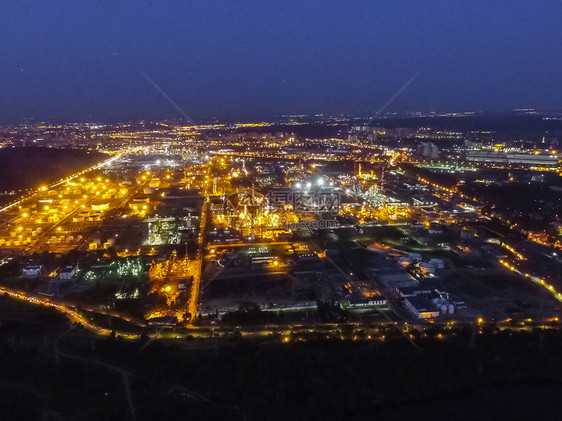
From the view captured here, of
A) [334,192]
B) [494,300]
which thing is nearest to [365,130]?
[334,192]

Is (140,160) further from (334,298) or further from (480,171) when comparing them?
(334,298)

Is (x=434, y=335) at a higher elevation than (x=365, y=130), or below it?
below

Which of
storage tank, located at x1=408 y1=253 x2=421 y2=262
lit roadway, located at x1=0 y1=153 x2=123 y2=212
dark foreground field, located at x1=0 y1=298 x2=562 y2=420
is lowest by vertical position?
dark foreground field, located at x1=0 y1=298 x2=562 y2=420

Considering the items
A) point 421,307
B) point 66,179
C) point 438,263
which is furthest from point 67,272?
point 66,179

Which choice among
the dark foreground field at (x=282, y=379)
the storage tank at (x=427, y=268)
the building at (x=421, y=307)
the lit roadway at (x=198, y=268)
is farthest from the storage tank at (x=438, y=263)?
the lit roadway at (x=198, y=268)

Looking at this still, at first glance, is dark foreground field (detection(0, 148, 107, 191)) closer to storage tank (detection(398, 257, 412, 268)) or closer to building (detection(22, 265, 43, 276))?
building (detection(22, 265, 43, 276))

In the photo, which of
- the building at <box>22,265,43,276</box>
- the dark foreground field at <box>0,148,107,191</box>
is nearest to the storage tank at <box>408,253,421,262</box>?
the building at <box>22,265,43,276</box>
